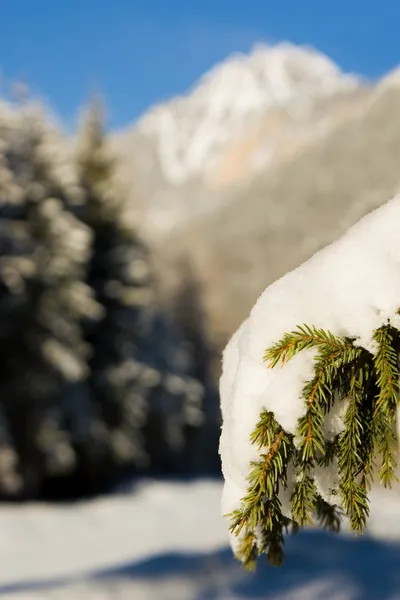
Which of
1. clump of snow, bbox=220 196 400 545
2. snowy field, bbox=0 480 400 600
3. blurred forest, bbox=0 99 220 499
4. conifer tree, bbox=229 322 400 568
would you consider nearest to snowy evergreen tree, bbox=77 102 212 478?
blurred forest, bbox=0 99 220 499

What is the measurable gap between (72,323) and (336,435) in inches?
656

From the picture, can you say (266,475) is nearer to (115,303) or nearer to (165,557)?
(165,557)

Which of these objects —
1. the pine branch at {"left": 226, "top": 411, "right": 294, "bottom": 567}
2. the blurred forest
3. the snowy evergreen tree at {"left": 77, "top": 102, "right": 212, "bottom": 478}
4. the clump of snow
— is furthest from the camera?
the snowy evergreen tree at {"left": 77, "top": 102, "right": 212, "bottom": 478}

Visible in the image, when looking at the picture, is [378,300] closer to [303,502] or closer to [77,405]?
[303,502]

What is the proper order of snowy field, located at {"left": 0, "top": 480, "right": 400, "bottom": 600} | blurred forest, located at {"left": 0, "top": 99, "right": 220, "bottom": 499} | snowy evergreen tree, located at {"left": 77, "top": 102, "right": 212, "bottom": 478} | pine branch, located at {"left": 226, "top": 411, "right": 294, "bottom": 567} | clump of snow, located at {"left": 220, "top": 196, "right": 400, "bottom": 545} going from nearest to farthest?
clump of snow, located at {"left": 220, "top": 196, "right": 400, "bottom": 545}
pine branch, located at {"left": 226, "top": 411, "right": 294, "bottom": 567}
snowy field, located at {"left": 0, "top": 480, "right": 400, "bottom": 600}
blurred forest, located at {"left": 0, "top": 99, "right": 220, "bottom": 499}
snowy evergreen tree, located at {"left": 77, "top": 102, "right": 212, "bottom": 478}

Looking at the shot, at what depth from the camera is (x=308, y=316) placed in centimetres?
163

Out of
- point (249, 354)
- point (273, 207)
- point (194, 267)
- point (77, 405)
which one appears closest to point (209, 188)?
point (273, 207)

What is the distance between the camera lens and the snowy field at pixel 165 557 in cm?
704

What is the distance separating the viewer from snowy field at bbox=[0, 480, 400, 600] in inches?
277

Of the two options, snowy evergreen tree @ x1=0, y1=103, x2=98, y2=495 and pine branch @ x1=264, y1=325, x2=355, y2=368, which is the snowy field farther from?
pine branch @ x1=264, y1=325, x2=355, y2=368

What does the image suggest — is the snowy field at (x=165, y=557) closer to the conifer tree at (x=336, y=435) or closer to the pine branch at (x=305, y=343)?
the conifer tree at (x=336, y=435)

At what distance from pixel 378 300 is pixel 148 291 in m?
20.7

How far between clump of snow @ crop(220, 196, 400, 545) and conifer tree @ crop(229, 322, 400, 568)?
0.03m

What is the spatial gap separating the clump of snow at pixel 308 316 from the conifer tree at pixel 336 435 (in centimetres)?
3
